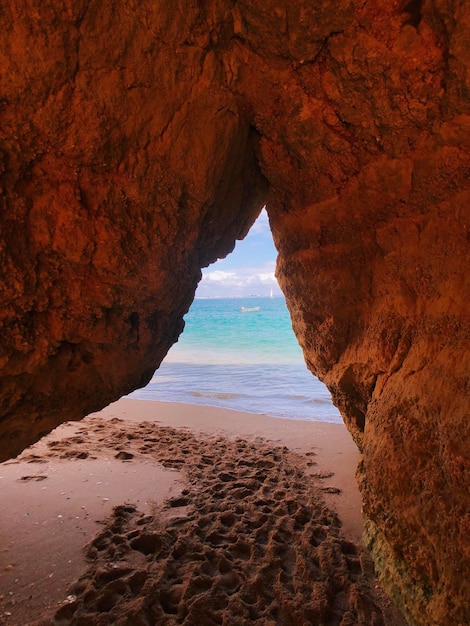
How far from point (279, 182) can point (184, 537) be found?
298 cm

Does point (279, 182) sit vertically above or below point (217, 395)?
above

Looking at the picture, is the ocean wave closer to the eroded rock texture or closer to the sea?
the sea

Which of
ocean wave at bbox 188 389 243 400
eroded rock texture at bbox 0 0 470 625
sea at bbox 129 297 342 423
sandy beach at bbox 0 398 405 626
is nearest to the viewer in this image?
eroded rock texture at bbox 0 0 470 625

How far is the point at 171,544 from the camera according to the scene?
3127mm

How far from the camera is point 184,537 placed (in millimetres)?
3207

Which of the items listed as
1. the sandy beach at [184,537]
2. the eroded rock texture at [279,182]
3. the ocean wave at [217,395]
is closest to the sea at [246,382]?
the ocean wave at [217,395]

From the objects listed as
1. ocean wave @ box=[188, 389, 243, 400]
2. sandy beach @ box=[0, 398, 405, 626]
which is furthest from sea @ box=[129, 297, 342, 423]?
→ sandy beach @ box=[0, 398, 405, 626]

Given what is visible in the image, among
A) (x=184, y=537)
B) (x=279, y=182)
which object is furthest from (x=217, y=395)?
(x=279, y=182)

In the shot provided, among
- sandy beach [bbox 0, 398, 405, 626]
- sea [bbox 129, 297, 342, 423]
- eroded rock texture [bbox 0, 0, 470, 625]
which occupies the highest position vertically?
eroded rock texture [bbox 0, 0, 470, 625]

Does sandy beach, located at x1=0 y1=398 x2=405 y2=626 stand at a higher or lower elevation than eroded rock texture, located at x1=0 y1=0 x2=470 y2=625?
lower

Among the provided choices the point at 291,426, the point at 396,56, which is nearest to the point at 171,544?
the point at 396,56

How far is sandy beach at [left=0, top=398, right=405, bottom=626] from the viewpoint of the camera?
2.46 metres

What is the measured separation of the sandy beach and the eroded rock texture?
0.61m

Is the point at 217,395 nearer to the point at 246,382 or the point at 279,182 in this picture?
the point at 246,382
